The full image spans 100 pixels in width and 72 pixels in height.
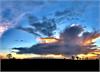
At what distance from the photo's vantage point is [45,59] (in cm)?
233

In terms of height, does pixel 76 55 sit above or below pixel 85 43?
below

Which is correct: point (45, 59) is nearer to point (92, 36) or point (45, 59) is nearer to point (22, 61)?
point (22, 61)

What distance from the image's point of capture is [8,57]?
87.4 inches

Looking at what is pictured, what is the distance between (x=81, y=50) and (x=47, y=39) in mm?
454

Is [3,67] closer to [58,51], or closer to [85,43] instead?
[58,51]

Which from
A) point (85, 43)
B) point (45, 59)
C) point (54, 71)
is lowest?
point (54, 71)

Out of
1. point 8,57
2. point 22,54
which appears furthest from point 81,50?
point 8,57

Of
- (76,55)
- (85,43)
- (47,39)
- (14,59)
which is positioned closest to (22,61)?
(14,59)

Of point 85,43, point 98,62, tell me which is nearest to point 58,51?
point 85,43

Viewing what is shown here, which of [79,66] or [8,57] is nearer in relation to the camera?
[8,57]

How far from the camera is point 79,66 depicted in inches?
94.2

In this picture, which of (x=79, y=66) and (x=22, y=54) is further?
(x=79, y=66)

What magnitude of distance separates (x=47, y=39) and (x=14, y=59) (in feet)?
1.61

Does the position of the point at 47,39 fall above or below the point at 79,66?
above
